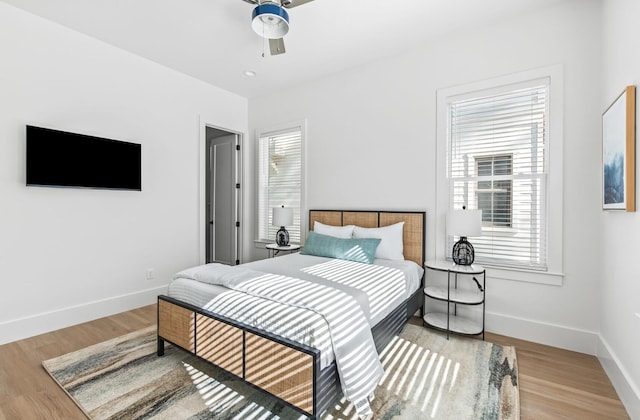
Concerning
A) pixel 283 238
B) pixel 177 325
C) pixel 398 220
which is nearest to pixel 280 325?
pixel 177 325

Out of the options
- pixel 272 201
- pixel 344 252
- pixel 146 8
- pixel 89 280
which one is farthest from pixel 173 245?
pixel 146 8

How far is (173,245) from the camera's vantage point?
13.1 ft

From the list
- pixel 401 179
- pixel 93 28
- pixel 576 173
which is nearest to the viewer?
pixel 576 173

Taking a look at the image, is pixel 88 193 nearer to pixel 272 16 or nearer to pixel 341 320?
pixel 272 16

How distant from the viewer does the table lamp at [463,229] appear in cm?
266

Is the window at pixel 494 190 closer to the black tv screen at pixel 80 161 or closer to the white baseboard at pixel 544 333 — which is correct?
the white baseboard at pixel 544 333

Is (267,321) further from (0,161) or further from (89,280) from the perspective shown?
(0,161)

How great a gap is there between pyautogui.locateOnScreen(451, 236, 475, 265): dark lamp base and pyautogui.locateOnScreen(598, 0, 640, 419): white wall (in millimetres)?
940

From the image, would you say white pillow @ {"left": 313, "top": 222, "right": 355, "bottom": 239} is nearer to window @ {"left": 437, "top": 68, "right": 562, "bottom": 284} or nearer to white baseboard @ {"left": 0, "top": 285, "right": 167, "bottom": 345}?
window @ {"left": 437, "top": 68, "right": 562, "bottom": 284}

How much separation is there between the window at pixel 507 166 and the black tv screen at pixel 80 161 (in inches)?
137

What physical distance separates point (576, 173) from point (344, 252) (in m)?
2.15

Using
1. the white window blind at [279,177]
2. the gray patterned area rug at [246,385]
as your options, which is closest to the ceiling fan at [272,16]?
the white window blind at [279,177]

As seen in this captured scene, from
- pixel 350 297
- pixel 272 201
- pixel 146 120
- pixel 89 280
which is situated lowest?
pixel 89 280

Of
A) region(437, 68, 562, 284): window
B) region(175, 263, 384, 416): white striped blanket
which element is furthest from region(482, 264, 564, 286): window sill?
region(175, 263, 384, 416): white striped blanket
